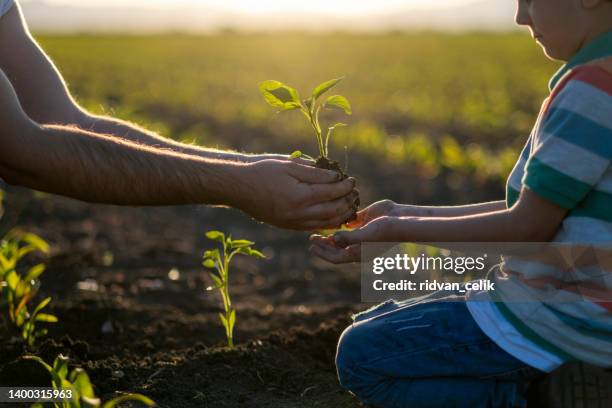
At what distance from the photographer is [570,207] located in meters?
2.17

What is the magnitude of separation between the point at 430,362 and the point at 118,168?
1.28 m

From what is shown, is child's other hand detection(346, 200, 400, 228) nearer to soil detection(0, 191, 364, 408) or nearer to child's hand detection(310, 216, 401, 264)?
child's hand detection(310, 216, 401, 264)

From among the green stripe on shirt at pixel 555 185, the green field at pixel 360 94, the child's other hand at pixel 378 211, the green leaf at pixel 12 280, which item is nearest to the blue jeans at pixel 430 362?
the child's other hand at pixel 378 211

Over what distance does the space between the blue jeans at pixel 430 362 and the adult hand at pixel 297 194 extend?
0.40 m

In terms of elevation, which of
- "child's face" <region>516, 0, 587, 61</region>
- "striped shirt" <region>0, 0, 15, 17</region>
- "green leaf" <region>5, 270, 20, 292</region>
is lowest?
"green leaf" <region>5, 270, 20, 292</region>

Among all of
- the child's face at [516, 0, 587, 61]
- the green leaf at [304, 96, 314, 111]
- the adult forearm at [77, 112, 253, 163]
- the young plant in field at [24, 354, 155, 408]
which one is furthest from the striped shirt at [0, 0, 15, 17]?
the child's face at [516, 0, 587, 61]

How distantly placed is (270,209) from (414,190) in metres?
4.41

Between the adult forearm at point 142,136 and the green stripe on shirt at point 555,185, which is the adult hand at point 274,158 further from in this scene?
the green stripe on shirt at point 555,185

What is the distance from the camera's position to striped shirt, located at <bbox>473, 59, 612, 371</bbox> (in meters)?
2.12

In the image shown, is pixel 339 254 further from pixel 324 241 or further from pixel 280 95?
pixel 280 95

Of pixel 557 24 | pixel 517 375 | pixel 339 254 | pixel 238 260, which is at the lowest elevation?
pixel 517 375

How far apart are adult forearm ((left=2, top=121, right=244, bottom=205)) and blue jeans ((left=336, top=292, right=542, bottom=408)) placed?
0.71m

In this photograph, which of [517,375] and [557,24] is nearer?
[557,24]

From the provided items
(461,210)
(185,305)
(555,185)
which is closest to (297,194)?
(461,210)
